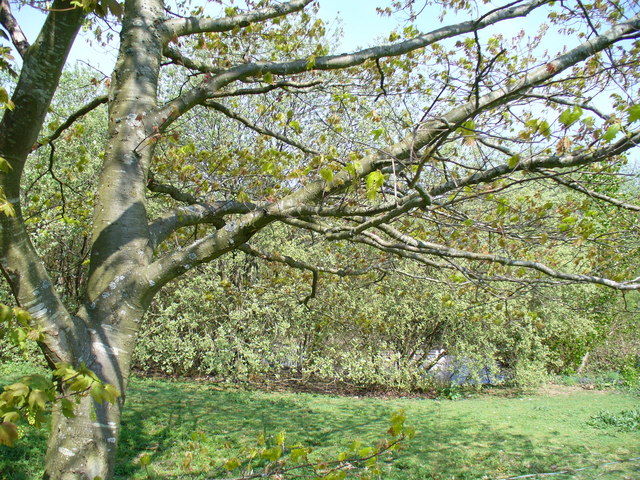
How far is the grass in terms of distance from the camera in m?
4.48

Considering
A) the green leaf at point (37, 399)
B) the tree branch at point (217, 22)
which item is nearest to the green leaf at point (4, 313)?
the green leaf at point (37, 399)

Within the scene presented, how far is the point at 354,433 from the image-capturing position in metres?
6.32

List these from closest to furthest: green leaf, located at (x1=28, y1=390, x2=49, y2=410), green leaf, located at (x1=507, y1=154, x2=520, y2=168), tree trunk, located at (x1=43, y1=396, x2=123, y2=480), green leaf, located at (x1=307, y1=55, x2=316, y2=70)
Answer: green leaf, located at (x1=28, y1=390, x2=49, y2=410) → tree trunk, located at (x1=43, y1=396, x2=123, y2=480) → green leaf, located at (x1=507, y1=154, x2=520, y2=168) → green leaf, located at (x1=307, y1=55, x2=316, y2=70)

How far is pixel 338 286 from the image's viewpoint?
10.5m

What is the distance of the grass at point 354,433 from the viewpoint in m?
4.48

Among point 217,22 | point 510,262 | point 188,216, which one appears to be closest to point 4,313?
point 188,216

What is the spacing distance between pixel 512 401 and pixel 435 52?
9.56 metres

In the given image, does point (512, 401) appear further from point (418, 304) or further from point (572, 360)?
point (572, 360)

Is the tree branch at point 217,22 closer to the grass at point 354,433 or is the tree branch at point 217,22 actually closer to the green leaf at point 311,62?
the green leaf at point 311,62

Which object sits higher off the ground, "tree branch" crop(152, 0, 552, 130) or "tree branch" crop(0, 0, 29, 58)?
"tree branch" crop(152, 0, 552, 130)

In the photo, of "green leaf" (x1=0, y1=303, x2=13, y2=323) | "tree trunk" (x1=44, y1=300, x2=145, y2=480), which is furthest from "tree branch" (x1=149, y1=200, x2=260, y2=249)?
"green leaf" (x1=0, y1=303, x2=13, y2=323)

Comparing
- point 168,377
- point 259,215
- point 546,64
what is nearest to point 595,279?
point 546,64

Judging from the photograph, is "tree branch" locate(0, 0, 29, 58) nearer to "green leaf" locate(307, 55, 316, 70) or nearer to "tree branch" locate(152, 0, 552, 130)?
"tree branch" locate(152, 0, 552, 130)

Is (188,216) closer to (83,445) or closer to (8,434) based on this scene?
(83,445)
